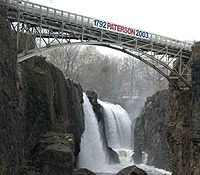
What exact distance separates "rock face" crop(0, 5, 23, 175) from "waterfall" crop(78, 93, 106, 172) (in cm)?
1752

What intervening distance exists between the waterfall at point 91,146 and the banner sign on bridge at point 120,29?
555 inches

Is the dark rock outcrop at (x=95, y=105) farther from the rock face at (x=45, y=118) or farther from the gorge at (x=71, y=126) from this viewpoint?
the rock face at (x=45, y=118)

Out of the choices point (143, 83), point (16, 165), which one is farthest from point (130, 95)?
point (16, 165)

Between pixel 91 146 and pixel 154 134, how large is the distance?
7.80 meters

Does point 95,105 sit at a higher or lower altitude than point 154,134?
higher

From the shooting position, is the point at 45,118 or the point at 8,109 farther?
the point at 45,118

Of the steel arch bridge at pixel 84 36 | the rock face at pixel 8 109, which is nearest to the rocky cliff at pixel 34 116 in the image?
the rock face at pixel 8 109

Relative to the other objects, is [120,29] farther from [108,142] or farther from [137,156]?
[137,156]

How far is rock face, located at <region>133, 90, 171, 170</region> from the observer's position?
42.2m

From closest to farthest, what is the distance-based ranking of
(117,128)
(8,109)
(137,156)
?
(8,109) < (137,156) < (117,128)

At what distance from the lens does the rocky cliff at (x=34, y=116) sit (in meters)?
18.9

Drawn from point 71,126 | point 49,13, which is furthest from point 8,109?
point 71,126

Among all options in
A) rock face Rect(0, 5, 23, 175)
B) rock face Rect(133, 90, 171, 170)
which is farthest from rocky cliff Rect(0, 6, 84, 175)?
rock face Rect(133, 90, 171, 170)

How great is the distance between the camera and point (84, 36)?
27.2 metres
